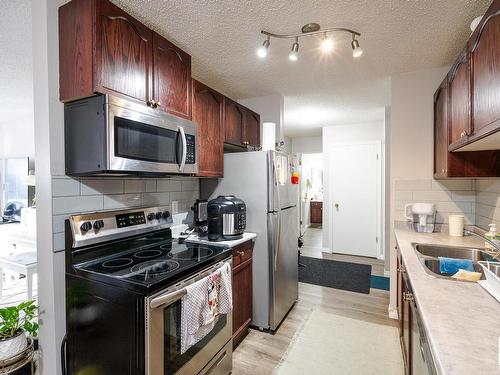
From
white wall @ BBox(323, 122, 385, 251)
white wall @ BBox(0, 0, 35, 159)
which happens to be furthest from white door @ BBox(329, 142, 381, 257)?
white wall @ BBox(0, 0, 35, 159)

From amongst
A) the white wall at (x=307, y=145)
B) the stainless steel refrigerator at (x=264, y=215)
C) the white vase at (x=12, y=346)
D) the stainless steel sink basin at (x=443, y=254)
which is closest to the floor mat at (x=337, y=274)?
the stainless steel refrigerator at (x=264, y=215)

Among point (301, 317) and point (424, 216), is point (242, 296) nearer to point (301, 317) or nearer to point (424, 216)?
point (301, 317)

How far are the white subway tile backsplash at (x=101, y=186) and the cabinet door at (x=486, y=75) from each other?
2064mm

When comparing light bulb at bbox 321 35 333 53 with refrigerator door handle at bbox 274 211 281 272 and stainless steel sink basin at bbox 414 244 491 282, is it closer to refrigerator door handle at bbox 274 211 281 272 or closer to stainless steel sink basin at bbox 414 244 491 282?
refrigerator door handle at bbox 274 211 281 272

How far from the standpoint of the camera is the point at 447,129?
74.4 inches

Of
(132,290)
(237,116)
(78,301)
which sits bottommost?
(78,301)

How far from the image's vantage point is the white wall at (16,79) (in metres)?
1.69

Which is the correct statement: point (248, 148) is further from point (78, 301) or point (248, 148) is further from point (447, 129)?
point (78, 301)

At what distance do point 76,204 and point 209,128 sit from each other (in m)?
1.20

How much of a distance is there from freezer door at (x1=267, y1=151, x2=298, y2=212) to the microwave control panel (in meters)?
0.70

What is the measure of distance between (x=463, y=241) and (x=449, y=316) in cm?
135

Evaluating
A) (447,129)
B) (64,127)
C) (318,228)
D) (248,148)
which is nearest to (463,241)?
(447,129)

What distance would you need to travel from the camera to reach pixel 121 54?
1.48 meters

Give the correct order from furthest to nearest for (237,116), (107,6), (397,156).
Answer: (237,116), (397,156), (107,6)
